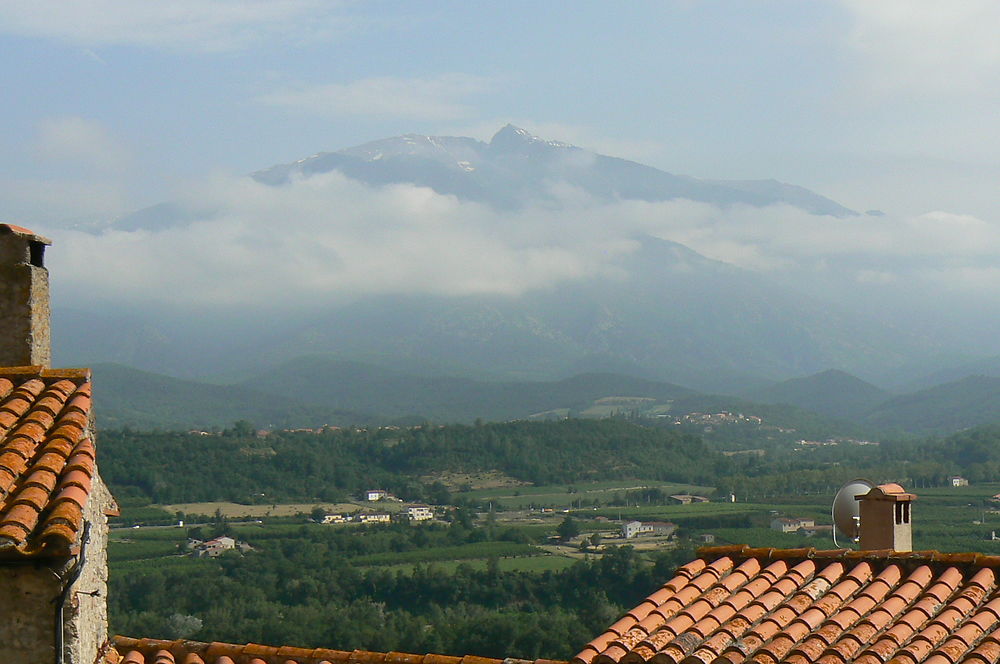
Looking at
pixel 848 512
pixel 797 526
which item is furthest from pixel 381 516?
pixel 848 512

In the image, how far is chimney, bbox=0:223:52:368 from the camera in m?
7.38

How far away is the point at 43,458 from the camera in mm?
6098

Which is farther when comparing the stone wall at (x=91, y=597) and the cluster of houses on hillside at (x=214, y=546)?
the cluster of houses on hillside at (x=214, y=546)

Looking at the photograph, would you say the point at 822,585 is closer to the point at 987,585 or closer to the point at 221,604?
the point at 987,585

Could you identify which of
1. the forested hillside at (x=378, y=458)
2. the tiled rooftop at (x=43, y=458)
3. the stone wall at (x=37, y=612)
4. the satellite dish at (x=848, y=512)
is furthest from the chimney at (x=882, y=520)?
the forested hillside at (x=378, y=458)

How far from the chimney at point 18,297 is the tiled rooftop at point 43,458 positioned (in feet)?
1.53

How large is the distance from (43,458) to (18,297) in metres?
1.67

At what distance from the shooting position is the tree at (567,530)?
95.8m

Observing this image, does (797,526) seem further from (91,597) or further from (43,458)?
(43,458)

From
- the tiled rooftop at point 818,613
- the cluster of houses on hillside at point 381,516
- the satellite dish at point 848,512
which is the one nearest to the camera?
A: the tiled rooftop at point 818,613

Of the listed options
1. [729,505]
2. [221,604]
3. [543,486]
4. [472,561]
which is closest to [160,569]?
[221,604]

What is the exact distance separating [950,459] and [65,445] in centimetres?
12839

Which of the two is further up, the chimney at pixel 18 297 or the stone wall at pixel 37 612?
the chimney at pixel 18 297

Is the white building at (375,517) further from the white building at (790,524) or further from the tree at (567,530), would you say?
the white building at (790,524)
